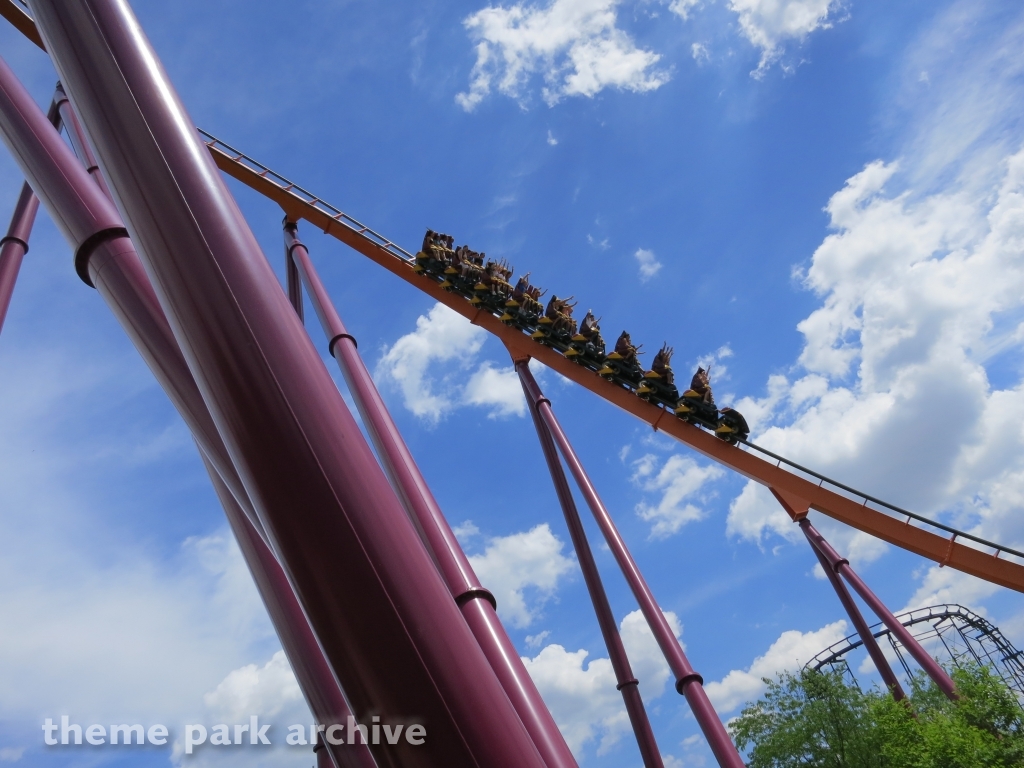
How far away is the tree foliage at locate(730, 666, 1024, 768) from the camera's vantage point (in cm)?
906

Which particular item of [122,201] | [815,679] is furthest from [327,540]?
[815,679]

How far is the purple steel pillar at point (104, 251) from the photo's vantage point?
1.86 metres

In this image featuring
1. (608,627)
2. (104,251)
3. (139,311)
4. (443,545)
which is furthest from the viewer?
(608,627)

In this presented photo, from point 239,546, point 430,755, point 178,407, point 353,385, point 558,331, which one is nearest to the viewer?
point 430,755

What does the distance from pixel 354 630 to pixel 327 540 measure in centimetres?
14

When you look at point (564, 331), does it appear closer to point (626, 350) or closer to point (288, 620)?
point (626, 350)

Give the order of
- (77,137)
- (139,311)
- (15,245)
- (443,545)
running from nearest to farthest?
(139,311) → (443,545) → (15,245) → (77,137)

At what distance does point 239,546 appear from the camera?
2721mm

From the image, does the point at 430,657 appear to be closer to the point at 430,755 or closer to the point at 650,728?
the point at 430,755

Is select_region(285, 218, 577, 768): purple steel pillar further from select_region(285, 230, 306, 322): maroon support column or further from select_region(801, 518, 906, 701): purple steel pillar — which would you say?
select_region(801, 518, 906, 701): purple steel pillar

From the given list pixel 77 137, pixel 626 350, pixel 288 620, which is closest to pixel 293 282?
pixel 77 137

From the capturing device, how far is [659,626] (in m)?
7.23

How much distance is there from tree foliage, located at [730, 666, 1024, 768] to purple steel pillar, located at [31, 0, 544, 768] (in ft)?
31.3

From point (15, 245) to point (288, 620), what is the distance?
537 centimetres
